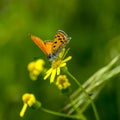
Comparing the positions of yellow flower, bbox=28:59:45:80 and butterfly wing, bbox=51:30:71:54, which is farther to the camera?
yellow flower, bbox=28:59:45:80

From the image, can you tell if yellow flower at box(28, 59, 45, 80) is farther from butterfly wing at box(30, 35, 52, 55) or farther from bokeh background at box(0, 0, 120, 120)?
bokeh background at box(0, 0, 120, 120)

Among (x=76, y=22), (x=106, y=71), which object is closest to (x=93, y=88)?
(x=106, y=71)

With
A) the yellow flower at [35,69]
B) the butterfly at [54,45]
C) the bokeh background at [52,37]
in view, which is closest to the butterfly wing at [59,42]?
the butterfly at [54,45]

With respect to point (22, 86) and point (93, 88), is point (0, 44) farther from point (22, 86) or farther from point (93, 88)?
point (93, 88)

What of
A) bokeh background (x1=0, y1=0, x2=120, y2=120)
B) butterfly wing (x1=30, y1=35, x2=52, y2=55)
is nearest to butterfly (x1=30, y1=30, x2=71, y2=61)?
butterfly wing (x1=30, y1=35, x2=52, y2=55)

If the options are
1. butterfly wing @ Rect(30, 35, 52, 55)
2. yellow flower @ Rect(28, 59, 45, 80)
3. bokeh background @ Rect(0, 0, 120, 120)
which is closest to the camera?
butterfly wing @ Rect(30, 35, 52, 55)

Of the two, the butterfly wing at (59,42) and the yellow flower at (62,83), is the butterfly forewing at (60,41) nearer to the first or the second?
the butterfly wing at (59,42)

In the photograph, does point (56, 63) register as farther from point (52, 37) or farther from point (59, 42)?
point (52, 37)

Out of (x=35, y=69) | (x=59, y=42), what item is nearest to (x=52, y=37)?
(x=35, y=69)
